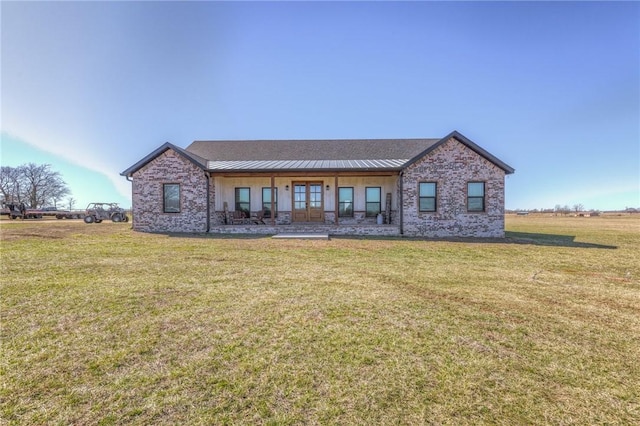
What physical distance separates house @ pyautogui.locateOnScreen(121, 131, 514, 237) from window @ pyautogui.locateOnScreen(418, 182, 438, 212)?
5cm

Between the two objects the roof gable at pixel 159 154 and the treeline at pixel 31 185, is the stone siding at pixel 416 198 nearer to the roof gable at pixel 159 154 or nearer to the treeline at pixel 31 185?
the roof gable at pixel 159 154

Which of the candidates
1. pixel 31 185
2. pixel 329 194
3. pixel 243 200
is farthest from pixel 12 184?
pixel 329 194

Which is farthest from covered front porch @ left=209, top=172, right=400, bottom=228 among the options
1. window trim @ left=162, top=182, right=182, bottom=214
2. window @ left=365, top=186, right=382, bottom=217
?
window trim @ left=162, top=182, right=182, bottom=214

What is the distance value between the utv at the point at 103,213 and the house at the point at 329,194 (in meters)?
9.93

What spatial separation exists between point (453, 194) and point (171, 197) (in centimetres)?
1464

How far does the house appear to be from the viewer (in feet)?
46.0

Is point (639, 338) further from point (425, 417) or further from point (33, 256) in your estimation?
point (33, 256)

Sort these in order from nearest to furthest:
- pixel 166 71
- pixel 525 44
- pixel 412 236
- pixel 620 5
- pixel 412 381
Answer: pixel 412 381 → pixel 620 5 → pixel 412 236 → pixel 525 44 → pixel 166 71

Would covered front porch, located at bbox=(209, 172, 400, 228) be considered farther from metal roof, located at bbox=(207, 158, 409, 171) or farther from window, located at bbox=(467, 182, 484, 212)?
window, located at bbox=(467, 182, 484, 212)

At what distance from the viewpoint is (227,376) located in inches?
102

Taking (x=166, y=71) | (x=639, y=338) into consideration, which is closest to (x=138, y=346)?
(x=639, y=338)

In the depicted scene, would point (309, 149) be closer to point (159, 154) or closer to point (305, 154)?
point (305, 154)

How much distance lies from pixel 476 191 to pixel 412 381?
13754 millimetres

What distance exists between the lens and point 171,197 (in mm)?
15164
